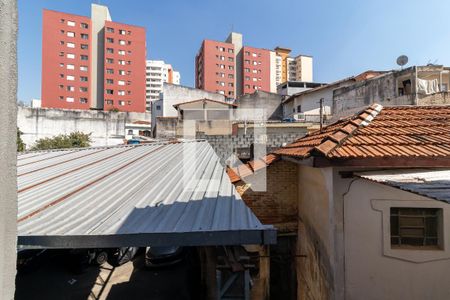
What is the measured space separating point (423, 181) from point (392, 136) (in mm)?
1618

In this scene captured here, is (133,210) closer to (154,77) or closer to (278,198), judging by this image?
(278,198)

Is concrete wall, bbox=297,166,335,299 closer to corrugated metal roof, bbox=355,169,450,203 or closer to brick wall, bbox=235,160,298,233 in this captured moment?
brick wall, bbox=235,160,298,233

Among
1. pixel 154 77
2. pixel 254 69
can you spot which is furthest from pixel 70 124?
pixel 154 77

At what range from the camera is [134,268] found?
9859 mm

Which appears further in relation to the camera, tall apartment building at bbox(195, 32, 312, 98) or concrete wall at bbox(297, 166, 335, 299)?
tall apartment building at bbox(195, 32, 312, 98)

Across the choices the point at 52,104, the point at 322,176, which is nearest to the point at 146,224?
the point at 322,176

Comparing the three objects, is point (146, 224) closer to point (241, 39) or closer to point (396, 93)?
point (396, 93)

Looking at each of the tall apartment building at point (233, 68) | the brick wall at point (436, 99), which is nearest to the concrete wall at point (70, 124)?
the tall apartment building at point (233, 68)

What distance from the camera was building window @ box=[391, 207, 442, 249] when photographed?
167 inches

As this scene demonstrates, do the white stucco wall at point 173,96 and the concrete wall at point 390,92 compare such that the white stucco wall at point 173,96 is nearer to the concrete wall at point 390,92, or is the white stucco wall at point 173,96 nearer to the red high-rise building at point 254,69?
the concrete wall at point 390,92

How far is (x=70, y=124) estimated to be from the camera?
30875 millimetres

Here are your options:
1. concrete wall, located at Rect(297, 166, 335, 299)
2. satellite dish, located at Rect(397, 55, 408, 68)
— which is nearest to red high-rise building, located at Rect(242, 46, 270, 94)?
satellite dish, located at Rect(397, 55, 408, 68)

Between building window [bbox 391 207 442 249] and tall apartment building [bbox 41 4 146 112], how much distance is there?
5131cm

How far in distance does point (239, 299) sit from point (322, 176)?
9.42ft
